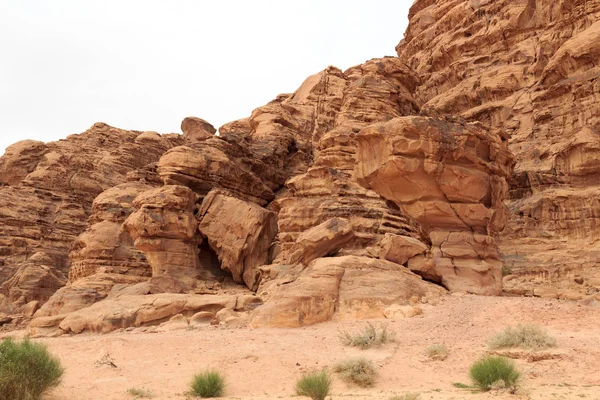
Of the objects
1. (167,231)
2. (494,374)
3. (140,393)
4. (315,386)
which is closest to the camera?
(315,386)

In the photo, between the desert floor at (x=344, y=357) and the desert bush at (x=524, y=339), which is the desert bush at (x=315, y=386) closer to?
the desert floor at (x=344, y=357)

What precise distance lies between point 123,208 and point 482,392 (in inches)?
1037

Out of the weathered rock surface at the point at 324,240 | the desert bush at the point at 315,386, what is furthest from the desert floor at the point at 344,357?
the weathered rock surface at the point at 324,240

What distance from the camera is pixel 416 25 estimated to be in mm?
54312

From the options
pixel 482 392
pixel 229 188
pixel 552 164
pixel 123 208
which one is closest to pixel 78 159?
pixel 123 208

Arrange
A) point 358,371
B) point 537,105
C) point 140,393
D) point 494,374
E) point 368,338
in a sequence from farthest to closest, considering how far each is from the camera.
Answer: point 537,105, point 368,338, point 358,371, point 140,393, point 494,374

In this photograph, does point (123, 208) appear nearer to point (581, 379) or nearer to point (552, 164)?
point (552, 164)

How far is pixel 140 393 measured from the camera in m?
9.06

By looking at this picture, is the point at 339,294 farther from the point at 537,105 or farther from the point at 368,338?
the point at 537,105

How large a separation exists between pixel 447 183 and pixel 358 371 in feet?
33.7

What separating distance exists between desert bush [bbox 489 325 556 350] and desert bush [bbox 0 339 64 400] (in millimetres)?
8393

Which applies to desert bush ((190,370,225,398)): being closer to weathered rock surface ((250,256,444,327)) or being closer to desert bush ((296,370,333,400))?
desert bush ((296,370,333,400))

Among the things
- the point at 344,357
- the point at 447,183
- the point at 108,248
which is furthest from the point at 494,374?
the point at 108,248

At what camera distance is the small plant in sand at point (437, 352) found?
10.4 meters
